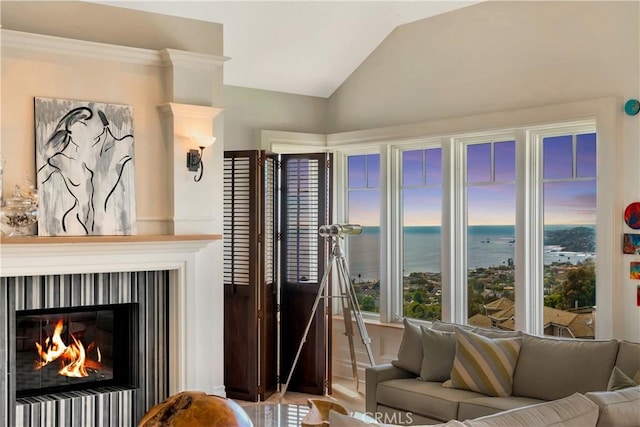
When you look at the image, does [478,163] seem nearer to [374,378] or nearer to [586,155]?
[586,155]

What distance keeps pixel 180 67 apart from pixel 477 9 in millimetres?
2268

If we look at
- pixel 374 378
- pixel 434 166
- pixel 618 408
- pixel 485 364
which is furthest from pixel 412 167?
pixel 618 408

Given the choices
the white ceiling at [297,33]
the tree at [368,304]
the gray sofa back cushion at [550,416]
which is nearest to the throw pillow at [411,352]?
the tree at [368,304]

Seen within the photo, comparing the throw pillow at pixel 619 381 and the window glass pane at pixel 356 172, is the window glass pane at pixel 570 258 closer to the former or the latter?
the throw pillow at pixel 619 381

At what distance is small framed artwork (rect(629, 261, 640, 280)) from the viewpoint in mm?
4277

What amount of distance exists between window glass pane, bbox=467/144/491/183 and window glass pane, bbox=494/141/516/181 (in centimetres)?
7

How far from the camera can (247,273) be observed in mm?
5629

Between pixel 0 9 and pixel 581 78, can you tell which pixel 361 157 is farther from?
pixel 0 9

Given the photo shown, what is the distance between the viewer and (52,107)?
14.3ft

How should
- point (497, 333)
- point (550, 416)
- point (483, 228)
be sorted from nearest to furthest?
point (550, 416) < point (497, 333) < point (483, 228)

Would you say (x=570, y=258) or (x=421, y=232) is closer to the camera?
(x=570, y=258)

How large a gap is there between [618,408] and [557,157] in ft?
9.07

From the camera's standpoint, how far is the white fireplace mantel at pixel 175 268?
162 inches

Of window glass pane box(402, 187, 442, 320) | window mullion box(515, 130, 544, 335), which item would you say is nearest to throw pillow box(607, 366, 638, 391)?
window mullion box(515, 130, 544, 335)
